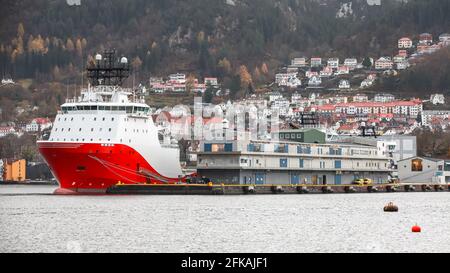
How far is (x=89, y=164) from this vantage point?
7481 centimetres

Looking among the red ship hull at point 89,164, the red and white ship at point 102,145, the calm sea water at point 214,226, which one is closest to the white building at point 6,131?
the red and white ship at point 102,145

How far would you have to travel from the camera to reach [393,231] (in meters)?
47.2

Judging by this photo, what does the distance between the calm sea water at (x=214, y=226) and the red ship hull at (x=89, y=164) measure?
3564mm

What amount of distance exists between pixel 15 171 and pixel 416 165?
6689cm

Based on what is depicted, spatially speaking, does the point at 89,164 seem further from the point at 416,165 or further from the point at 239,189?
the point at 416,165

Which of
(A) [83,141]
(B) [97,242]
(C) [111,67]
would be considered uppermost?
(C) [111,67]

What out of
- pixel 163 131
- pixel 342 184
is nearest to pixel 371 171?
pixel 342 184

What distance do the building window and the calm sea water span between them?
43.7 meters

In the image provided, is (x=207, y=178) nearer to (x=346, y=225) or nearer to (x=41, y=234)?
(x=346, y=225)

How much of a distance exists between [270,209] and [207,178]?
19487mm

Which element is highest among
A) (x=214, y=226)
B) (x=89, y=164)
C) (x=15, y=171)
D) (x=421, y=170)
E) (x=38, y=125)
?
(x=38, y=125)

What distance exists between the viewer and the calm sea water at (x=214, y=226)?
40.0 metres

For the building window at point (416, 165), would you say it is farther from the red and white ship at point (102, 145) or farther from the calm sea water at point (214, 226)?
the calm sea water at point (214, 226)

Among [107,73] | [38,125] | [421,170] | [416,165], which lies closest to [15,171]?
[38,125]
